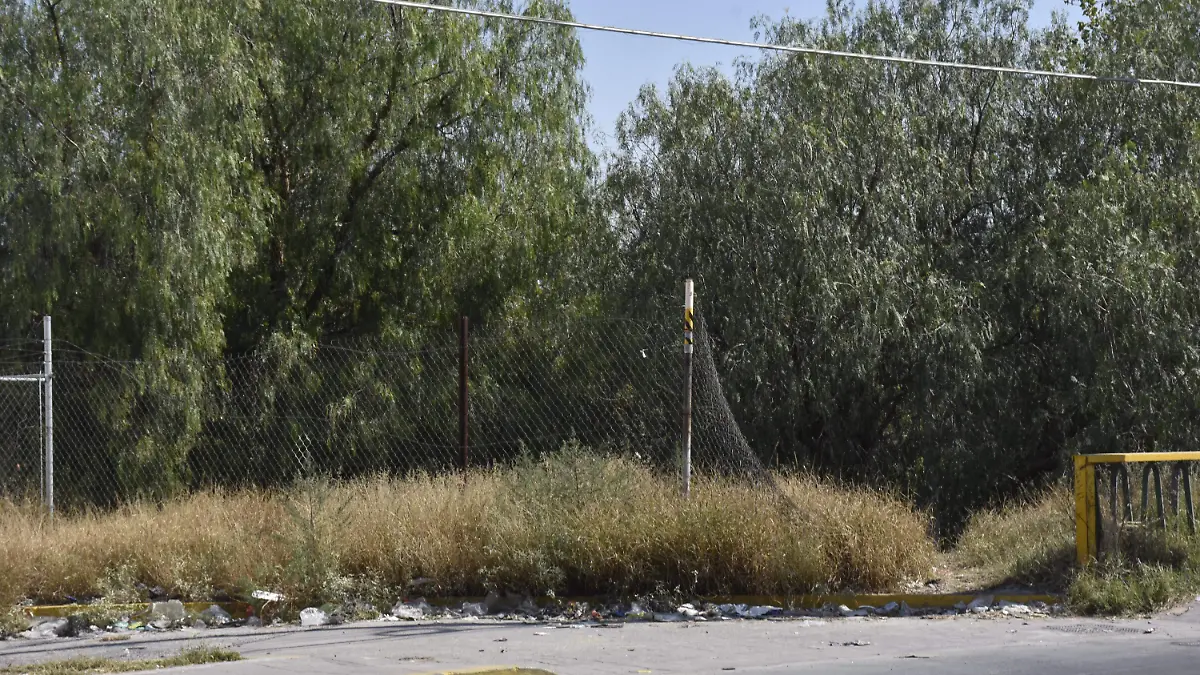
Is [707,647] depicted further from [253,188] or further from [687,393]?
[253,188]

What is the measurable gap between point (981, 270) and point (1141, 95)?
3.86 metres

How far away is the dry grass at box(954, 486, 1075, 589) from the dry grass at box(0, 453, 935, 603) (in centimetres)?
89

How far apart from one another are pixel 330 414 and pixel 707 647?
9480mm

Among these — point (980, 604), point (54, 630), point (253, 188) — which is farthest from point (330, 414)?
point (980, 604)

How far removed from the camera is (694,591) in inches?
426

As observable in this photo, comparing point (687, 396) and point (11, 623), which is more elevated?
point (687, 396)

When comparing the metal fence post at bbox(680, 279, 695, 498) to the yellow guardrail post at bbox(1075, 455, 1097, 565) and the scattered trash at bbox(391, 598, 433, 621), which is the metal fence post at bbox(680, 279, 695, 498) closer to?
the scattered trash at bbox(391, 598, 433, 621)

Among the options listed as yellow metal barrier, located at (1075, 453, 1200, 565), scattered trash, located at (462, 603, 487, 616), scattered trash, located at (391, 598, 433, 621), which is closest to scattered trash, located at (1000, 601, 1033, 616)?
yellow metal barrier, located at (1075, 453, 1200, 565)

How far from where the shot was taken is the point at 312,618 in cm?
1021

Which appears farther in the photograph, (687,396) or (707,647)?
(687,396)

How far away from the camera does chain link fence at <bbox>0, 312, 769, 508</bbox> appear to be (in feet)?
49.2

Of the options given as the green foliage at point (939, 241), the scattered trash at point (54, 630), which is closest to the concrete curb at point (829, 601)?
the scattered trash at point (54, 630)

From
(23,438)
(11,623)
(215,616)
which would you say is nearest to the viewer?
(11,623)

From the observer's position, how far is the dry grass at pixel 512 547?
1073 cm
